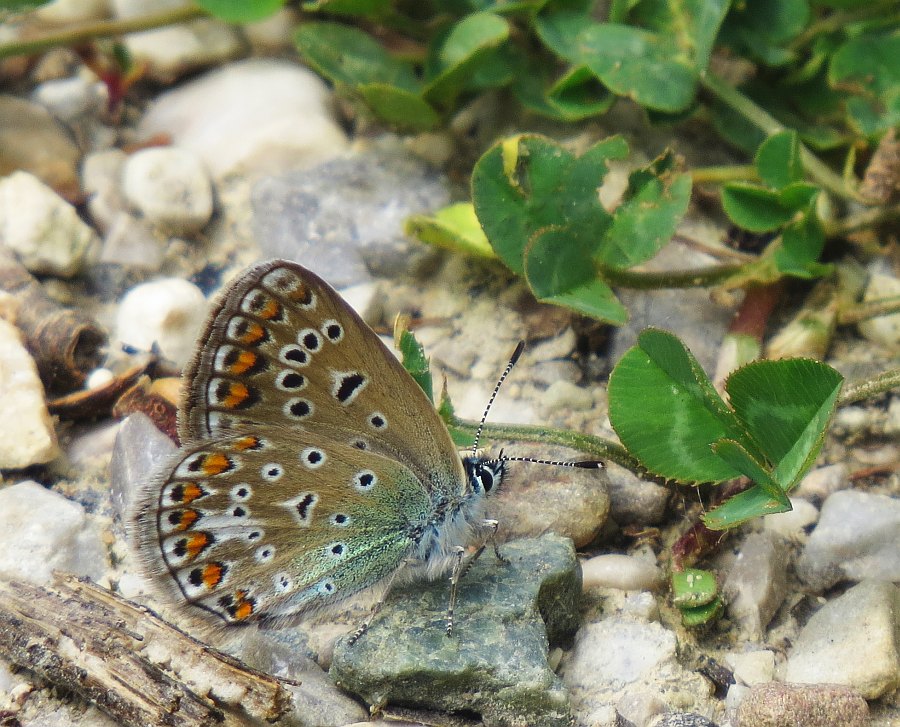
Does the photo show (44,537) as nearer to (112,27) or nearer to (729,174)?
(112,27)

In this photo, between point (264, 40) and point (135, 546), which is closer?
point (135, 546)

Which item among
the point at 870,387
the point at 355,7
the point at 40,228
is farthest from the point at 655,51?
the point at 40,228

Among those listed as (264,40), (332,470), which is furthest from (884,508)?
(264,40)

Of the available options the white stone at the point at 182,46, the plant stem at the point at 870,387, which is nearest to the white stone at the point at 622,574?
the plant stem at the point at 870,387

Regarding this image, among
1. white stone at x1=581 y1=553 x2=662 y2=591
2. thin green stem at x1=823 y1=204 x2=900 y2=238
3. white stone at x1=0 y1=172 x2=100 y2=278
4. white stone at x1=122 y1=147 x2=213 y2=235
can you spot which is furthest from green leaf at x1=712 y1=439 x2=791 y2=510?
white stone at x1=0 y1=172 x2=100 y2=278

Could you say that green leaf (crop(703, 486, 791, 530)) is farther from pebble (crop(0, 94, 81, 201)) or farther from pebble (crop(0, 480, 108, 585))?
pebble (crop(0, 94, 81, 201))

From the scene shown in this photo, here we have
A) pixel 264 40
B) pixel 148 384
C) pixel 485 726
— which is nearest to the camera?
pixel 485 726

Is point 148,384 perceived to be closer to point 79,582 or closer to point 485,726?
point 79,582

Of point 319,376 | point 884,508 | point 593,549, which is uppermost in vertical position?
point 319,376
